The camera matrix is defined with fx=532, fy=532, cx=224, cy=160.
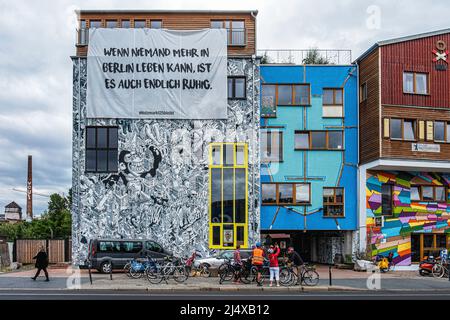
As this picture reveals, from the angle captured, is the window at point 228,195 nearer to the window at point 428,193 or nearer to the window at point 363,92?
the window at point 363,92

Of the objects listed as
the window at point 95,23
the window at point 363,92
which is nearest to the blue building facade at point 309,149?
the window at point 363,92

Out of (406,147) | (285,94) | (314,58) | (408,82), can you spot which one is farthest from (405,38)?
(314,58)

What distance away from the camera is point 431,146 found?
1329 inches

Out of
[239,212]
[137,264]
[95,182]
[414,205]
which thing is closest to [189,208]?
[239,212]

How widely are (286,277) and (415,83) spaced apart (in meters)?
17.8

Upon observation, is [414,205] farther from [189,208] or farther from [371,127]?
[189,208]

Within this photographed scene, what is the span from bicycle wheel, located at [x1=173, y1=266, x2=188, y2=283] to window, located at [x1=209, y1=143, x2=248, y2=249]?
10.3m

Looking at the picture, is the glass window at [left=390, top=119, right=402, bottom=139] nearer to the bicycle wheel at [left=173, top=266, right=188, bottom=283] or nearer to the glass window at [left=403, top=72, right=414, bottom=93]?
the glass window at [left=403, top=72, right=414, bottom=93]

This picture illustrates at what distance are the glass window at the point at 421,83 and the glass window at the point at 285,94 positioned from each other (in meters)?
8.22

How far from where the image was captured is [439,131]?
3425 cm

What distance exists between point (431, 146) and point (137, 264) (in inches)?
786

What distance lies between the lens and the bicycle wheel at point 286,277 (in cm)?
2286

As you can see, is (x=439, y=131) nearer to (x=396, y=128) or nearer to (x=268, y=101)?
(x=396, y=128)

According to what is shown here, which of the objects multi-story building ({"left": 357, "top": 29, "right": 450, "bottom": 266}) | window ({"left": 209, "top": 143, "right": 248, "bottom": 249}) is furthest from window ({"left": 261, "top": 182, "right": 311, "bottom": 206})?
multi-story building ({"left": 357, "top": 29, "right": 450, "bottom": 266})
